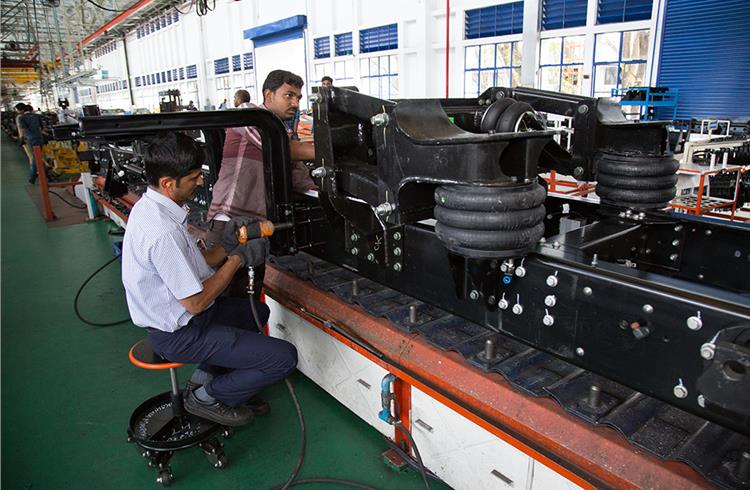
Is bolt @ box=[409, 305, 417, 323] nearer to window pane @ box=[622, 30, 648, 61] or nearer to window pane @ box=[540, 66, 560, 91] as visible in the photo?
window pane @ box=[622, 30, 648, 61]

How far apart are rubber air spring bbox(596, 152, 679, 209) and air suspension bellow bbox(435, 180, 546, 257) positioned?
833 millimetres

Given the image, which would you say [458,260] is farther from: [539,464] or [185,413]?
A: [185,413]

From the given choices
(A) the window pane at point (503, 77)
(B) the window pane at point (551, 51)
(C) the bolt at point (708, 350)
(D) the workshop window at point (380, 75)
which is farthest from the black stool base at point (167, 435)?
(D) the workshop window at point (380, 75)

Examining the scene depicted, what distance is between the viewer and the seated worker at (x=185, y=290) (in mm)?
1962

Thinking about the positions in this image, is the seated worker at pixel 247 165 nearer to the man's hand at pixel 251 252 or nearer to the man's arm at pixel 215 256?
the man's arm at pixel 215 256

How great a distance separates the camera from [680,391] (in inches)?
49.0

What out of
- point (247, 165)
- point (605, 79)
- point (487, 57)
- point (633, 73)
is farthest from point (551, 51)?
point (247, 165)

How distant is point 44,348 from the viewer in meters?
3.47

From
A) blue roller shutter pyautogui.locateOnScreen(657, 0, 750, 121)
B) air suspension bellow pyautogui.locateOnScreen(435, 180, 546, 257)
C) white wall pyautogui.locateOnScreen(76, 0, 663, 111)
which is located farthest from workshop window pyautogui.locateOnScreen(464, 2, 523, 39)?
air suspension bellow pyautogui.locateOnScreen(435, 180, 546, 257)

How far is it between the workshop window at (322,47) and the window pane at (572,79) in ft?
21.2

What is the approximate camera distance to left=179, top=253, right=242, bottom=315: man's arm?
203cm

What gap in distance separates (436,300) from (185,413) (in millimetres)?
1327

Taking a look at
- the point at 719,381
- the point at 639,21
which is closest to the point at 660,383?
the point at 719,381

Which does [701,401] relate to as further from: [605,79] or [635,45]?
[605,79]
